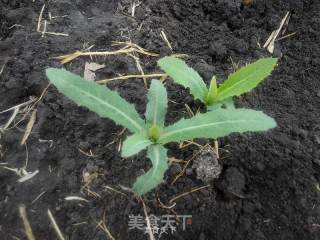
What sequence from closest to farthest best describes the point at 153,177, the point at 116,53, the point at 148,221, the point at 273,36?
the point at 153,177, the point at 148,221, the point at 116,53, the point at 273,36

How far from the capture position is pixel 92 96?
1.29 meters

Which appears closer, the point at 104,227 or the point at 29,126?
the point at 104,227

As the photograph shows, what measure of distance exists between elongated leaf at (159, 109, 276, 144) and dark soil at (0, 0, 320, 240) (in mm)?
165

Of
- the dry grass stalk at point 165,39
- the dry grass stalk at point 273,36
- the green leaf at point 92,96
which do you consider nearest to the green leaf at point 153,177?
the green leaf at point 92,96

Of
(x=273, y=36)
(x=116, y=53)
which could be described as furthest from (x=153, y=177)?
(x=273, y=36)

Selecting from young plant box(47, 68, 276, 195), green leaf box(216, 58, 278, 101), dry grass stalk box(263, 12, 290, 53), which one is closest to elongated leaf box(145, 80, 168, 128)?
young plant box(47, 68, 276, 195)

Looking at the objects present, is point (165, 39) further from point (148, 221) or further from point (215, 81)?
point (148, 221)

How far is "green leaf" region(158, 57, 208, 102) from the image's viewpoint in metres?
1.43

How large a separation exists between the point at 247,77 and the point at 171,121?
32 centimetres

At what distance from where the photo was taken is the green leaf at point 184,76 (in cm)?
143

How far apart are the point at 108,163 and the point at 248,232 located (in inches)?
20.9

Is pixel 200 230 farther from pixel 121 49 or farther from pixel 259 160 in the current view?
pixel 121 49

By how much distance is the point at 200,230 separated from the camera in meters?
1.32

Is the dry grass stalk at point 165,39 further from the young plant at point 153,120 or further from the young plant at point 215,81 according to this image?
the young plant at point 153,120
